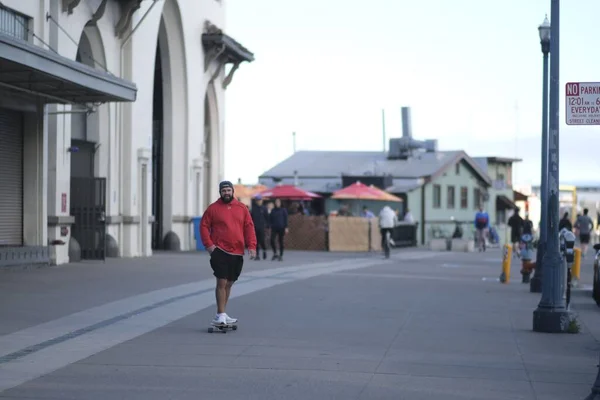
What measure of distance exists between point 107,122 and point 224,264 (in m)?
16.3

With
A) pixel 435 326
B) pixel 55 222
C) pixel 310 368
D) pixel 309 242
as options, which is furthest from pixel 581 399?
pixel 309 242

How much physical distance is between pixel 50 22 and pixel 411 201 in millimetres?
34930

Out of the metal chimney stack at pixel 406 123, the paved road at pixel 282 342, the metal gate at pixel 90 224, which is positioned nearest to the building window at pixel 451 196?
the metal chimney stack at pixel 406 123

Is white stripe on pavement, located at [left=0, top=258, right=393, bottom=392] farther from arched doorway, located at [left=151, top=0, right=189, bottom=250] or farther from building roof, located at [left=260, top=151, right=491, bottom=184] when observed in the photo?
building roof, located at [left=260, top=151, right=491, bottom=184]

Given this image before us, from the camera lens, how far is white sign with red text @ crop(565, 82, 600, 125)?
11633mm

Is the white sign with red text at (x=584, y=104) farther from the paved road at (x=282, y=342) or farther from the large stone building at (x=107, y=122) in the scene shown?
the large stone building at (x=107, y=122)

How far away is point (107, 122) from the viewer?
29250mm

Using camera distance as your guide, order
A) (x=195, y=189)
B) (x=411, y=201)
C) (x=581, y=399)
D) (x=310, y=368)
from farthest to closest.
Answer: (x=411, y=201)
(x=195, y=189)
(x=310, y=368)
(x=581, y=399)

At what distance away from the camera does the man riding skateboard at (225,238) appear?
13734mm

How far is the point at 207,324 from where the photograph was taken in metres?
14.3

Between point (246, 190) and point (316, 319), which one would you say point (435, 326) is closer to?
point (316, 319)

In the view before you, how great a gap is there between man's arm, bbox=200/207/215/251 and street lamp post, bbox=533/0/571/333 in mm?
4205

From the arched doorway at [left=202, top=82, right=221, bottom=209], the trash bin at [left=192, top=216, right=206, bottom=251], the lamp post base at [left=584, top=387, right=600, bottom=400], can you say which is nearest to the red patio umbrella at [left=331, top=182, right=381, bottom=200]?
the arched doorway at [left=202, top=82, right=221, bottom=209]

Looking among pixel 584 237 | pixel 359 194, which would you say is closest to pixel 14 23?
pixel 584 237
